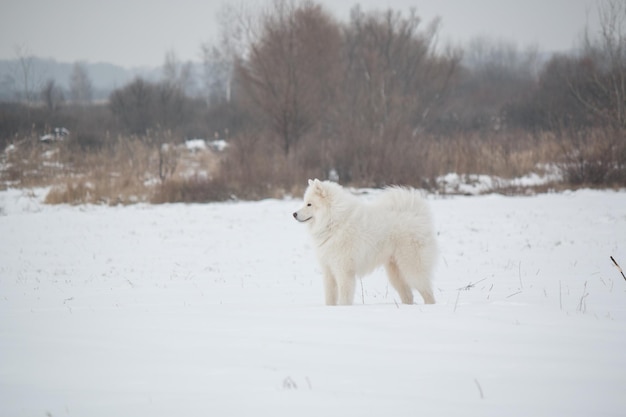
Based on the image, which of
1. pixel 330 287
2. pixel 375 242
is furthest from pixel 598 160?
pixel 330 287

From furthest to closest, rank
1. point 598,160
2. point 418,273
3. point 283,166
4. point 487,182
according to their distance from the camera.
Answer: point 283,166 → point 487,182 → point 598,160 → point 418,273

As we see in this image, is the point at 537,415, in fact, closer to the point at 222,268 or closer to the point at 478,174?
the point at 222,268

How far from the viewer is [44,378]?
263 centimetres

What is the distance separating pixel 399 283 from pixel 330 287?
87 centimetres

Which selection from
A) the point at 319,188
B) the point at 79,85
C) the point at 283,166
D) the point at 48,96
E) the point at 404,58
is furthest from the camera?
the point at 79,85

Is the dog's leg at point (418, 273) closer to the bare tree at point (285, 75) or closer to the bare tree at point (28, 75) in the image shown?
the bare tree at point (285, 75)

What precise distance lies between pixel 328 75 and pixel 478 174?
1014 centimetres

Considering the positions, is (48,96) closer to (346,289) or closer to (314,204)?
(314,204)

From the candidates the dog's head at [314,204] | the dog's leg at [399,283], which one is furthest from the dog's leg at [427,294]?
the dog's head at [314,204]

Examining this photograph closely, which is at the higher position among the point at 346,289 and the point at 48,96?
the point at 48,96

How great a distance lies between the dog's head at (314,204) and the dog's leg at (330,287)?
0.68 m

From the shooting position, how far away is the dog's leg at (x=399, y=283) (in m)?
5.73

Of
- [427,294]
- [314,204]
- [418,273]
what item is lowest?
[427,294]

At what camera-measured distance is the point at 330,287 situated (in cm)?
558
